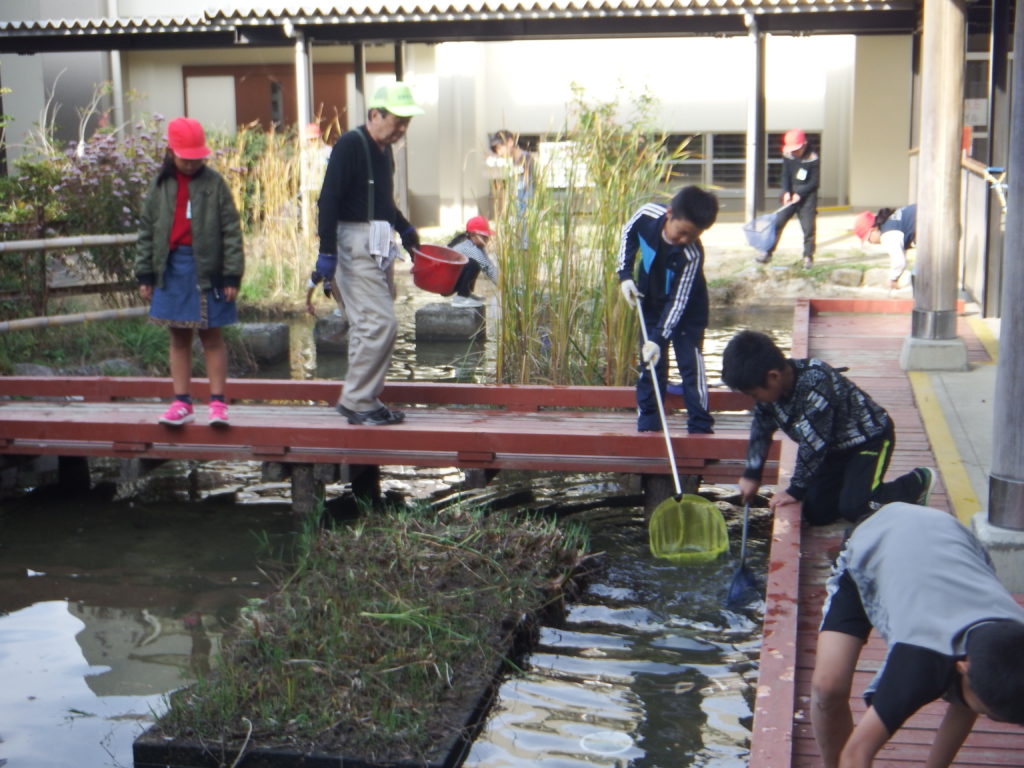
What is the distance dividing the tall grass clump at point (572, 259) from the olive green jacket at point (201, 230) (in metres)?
2.02

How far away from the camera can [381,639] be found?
14.5ft

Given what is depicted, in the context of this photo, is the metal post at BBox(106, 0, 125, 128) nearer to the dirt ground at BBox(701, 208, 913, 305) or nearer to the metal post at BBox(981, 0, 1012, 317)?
the dirt ground at BBox(701, 208, 913, 305)

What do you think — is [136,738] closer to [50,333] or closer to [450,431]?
[450,431]

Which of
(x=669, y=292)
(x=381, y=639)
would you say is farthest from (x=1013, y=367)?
(x=381, y=639)

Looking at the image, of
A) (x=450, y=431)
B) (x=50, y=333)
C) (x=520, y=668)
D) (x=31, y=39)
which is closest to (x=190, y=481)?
(x=450, y=431)

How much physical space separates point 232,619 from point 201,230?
186 centimetres

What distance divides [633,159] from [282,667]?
4441 mm

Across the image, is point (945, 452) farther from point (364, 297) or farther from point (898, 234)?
point (898, 234)

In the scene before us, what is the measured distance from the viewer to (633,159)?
7.75 meters

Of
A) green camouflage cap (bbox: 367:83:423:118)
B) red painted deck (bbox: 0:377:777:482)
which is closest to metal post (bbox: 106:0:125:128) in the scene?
red painted deck (bbox: 0:377:777:482)

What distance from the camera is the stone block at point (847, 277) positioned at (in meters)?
13.2

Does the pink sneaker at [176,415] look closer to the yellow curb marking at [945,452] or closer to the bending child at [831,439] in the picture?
the bending child at [831,439]

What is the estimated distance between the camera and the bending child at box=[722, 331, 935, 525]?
182 inches

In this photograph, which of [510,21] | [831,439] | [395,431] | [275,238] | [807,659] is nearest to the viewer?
[807,659]
